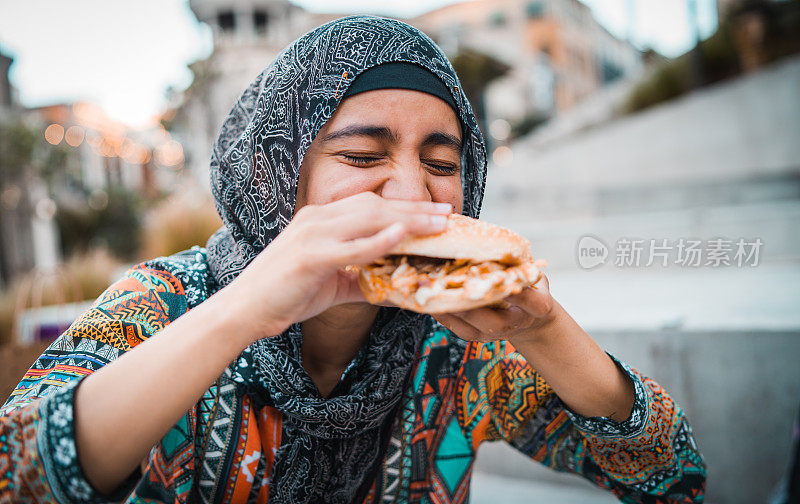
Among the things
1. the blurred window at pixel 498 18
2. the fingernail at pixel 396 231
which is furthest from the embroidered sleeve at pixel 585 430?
the blurred window at pixel 498 18

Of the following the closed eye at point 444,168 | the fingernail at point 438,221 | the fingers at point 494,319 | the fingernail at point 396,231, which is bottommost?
the fingers at point 494,319

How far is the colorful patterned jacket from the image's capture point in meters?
1.03

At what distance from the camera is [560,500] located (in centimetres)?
304

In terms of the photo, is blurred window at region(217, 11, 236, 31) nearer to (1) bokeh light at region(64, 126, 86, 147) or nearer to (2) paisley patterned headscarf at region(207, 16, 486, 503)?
(1) bokeh light at region(64, 126, 86, 147)

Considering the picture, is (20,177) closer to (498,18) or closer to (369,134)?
(369,134)

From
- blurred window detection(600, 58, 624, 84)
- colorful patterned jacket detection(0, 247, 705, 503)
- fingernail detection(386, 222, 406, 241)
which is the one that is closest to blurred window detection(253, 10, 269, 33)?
colorful patterned jacket detection(0, 247, 705, 503)

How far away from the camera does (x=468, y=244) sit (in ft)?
4.30

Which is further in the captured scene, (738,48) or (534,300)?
(738,48)

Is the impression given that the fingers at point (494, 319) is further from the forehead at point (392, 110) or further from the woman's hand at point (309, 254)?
the forehead at point (392, 110)

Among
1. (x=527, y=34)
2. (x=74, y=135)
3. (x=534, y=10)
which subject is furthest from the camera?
(x=527, y=34)

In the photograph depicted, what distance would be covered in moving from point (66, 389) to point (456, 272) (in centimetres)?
90

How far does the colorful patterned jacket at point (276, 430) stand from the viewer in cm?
103

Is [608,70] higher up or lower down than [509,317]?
higher up

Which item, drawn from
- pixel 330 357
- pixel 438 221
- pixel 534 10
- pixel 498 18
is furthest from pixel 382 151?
pixel 498 18
